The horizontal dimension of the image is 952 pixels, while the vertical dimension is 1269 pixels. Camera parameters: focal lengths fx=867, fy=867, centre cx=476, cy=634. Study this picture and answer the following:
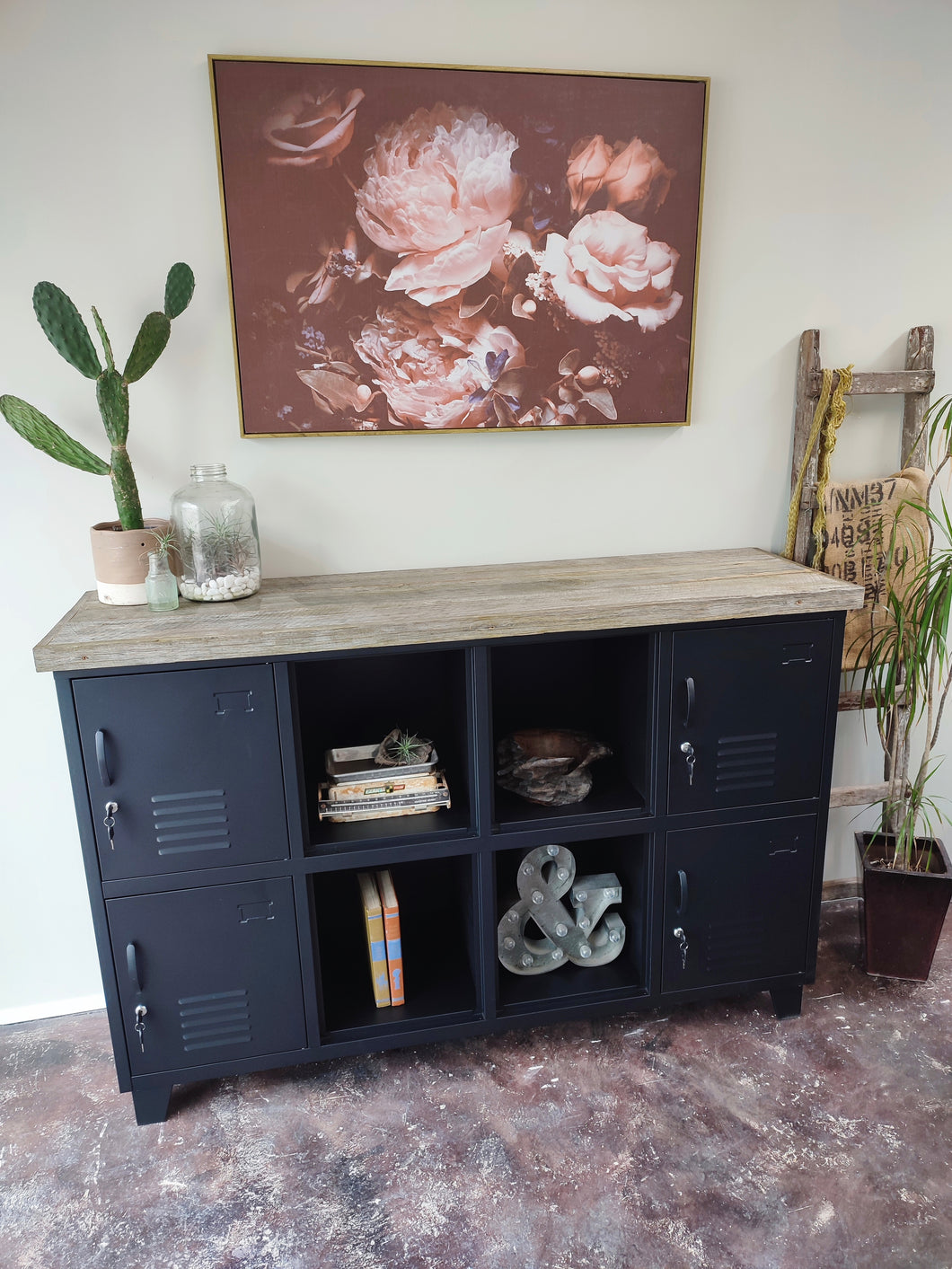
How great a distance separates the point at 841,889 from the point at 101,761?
210 cm

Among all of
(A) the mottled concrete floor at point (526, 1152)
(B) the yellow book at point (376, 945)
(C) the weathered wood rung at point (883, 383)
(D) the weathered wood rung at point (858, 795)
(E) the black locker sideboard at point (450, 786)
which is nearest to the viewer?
(A) the mottled concrete floor at point (526, 1152)

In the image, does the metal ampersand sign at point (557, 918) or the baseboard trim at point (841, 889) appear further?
the baseboard trim at point (841, 889)

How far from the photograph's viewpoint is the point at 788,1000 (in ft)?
6.94

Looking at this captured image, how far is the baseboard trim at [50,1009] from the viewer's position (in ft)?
7.18

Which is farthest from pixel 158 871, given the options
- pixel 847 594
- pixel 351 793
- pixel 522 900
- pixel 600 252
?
pixel 600 252

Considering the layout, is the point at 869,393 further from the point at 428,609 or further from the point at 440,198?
the point at 428,609

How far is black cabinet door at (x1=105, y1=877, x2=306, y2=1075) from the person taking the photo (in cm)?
175

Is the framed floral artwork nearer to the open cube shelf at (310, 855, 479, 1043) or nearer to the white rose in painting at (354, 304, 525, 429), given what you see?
the white rose in painting at (354, 304, 525, 429)

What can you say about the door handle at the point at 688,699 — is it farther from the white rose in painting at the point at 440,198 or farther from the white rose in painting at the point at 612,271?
the white rose in painting at the point at 440,198

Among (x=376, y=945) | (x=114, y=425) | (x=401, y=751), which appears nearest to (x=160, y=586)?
(x=114, y=425)

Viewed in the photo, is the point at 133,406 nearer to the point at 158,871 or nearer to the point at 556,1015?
the point at 158,871

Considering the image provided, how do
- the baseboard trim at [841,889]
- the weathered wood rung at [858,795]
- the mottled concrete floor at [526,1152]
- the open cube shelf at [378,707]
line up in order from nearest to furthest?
the mottled concrete floor at [526,1152] → the open cube shelf at [378,707] → the weathered wood rung at [858,795] → the baseboard trim at [841,889]

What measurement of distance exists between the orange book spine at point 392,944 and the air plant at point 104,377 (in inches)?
38.3

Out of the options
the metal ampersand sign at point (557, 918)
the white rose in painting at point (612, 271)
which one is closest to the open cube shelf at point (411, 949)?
the metal ampersand sign at point (557, 918)
